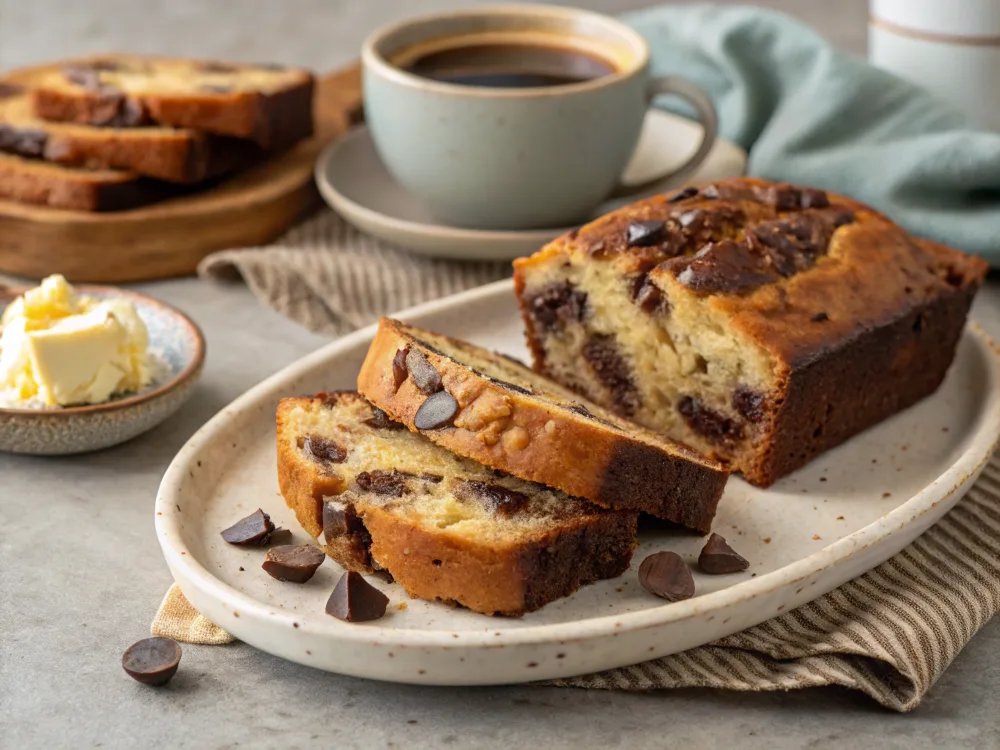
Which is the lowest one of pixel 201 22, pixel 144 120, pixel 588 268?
pixel 201 22

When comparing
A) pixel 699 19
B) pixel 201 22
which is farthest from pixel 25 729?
pixel 201 22

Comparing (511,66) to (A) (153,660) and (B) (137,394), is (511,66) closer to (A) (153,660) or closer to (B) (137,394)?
(B) (137,394)

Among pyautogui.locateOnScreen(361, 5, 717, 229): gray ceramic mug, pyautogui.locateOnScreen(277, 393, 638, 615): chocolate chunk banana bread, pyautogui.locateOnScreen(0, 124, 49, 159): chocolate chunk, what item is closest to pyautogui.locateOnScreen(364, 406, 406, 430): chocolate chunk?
pyautogui.locateOnScreen(277, 393, 638, 615): chocolate chunk banana bread

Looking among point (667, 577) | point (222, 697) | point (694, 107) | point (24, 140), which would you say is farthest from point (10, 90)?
point (667, 577)

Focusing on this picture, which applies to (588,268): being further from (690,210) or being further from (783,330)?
(783,330)

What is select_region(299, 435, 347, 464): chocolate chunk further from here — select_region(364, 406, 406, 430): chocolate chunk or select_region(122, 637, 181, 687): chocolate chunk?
select_region(122, 637, 181, 687): chocolate chunk

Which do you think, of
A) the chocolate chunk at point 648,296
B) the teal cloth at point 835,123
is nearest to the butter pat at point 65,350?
the chocolate chunk at point 648,296
